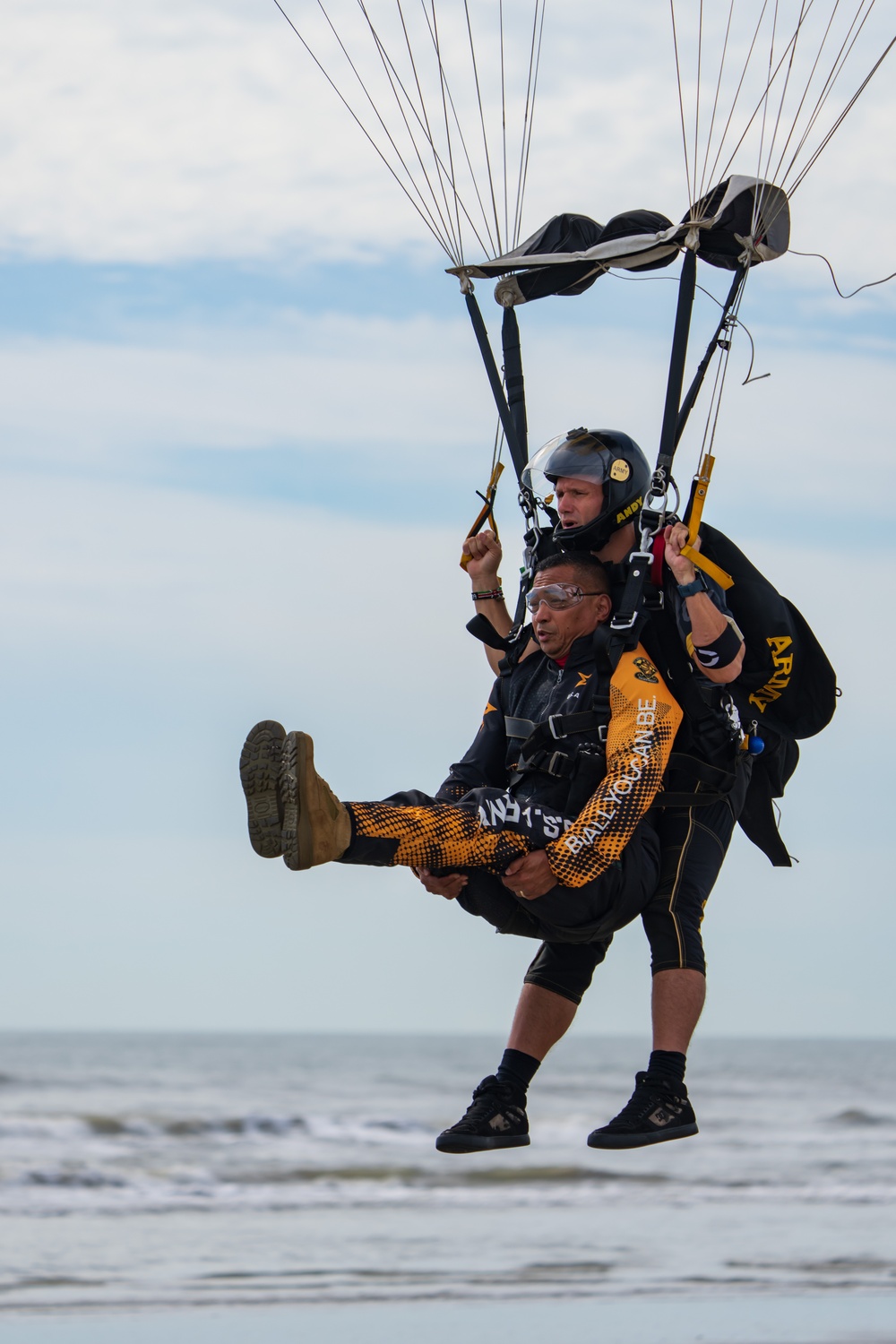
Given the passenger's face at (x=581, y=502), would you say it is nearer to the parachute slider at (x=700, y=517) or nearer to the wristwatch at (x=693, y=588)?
the parachute slider at (x=700, y=517)

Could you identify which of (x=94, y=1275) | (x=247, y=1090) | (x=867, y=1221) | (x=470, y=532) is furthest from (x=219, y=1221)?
(x=470, y=532)

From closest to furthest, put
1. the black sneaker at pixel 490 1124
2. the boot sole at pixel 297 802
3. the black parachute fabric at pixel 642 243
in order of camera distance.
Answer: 1. the boot sole at pixel 297 802
2. the black sneaker at pixel 490 1124
3. the black parachute fabric at pixel 642 243

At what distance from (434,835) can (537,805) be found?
48 cm

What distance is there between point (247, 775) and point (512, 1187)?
2060 centimetres

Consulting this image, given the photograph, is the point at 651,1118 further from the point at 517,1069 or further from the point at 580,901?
the point at 580,901

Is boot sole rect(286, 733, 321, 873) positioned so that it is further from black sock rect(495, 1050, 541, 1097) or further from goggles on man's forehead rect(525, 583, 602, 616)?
black sock rect(495, 1050, 541, 1097)

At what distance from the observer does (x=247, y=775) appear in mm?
5012

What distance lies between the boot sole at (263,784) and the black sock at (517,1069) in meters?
1.55

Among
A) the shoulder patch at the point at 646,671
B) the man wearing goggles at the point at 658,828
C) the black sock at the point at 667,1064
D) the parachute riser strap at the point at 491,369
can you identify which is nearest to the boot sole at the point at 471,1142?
the man wearing goggles at the point at 658,828

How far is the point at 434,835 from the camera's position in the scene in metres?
5.00

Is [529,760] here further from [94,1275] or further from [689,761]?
[94,1275]

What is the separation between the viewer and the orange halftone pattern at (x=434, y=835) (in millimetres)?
4984

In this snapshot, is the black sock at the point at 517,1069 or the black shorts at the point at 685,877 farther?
the black sock at the point at 517,1069

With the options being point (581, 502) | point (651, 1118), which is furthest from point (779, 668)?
point (651, 1118)
